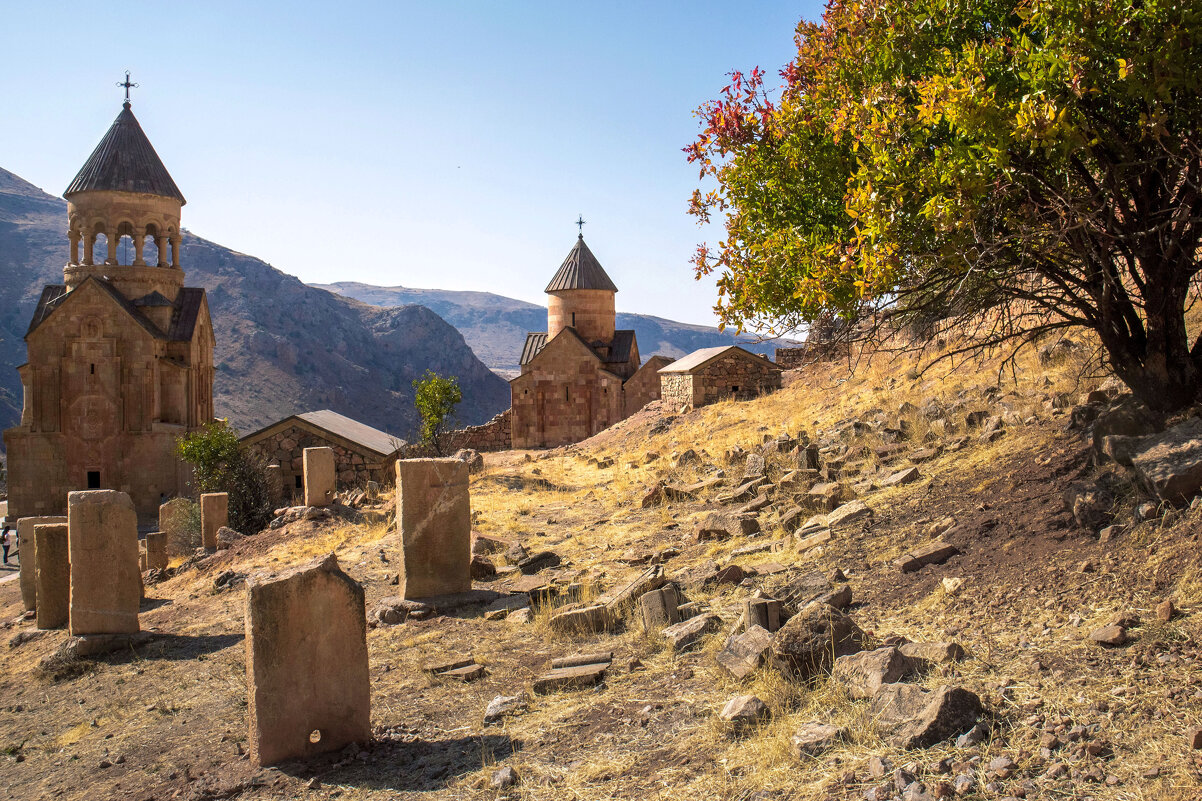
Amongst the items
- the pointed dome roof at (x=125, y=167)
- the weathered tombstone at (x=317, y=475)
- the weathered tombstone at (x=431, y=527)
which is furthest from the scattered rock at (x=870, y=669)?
the pointed dome roof at (x=125, y=167)

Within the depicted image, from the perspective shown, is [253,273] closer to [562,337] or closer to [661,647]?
[562,337]

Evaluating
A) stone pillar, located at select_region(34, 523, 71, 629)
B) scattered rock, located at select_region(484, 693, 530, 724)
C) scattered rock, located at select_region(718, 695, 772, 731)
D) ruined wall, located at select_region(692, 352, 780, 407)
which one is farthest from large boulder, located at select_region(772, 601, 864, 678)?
ruined wall, located at select_region(692, 352, 780, 407)

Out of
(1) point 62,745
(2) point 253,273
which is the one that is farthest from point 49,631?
(2) point 253,273

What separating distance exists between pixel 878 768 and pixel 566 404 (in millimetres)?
26986

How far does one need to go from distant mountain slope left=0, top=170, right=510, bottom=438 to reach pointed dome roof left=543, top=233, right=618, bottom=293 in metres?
42.7

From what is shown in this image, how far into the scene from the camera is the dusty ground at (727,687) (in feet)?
12.2

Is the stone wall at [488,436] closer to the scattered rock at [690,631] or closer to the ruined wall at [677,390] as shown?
the ruined wall at [677,390]

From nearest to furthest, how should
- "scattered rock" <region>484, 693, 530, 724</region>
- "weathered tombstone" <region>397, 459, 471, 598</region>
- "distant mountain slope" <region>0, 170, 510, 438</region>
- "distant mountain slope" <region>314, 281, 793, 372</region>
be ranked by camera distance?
"scattered rock" <region>484, 693, 530, 724</region>
"weathered tombstone" <region>397, 459, 471, 598</region>
"distant mountain slope" <region>0, 170, 510, 438</region>
"distant mountain slope" <region>314, 281, 793, 372</region>

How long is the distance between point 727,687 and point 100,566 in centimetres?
708

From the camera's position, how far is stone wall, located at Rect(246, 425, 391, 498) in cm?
1892

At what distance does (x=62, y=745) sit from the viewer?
6.39 m

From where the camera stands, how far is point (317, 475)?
1383cm

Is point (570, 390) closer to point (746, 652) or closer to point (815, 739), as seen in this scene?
point (746, 652)

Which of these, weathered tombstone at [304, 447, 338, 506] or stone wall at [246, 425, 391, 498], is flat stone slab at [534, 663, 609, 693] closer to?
weathered tombstone at [304, 447, 338, 506]
